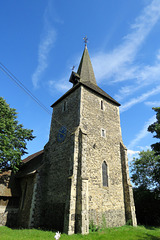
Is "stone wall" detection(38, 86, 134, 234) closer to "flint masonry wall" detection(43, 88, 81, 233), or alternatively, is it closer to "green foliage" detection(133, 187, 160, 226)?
"flint masonry wall" detection(43, 88, 81, 233)

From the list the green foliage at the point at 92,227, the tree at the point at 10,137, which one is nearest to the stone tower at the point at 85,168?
the green foliage at the point at 92,227

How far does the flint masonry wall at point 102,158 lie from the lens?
11.7 m

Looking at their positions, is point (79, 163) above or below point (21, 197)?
above

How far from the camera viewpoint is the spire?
Result: 63.6ft

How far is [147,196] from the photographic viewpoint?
17.5m

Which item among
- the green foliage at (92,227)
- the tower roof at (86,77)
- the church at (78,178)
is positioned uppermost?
the tower roof at (86,77)

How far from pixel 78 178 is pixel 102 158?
3.54m

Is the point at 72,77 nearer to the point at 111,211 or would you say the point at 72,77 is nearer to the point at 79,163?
the point at 79,163

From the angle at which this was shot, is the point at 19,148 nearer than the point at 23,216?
No

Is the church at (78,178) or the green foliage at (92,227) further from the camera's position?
the church at (78,178)

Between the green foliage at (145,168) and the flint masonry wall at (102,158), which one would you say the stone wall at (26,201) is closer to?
the flint masonry wall at (102,158)

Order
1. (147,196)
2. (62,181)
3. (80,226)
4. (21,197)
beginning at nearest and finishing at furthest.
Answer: (80,226)
(62,181)
(21,197)
(147,196)

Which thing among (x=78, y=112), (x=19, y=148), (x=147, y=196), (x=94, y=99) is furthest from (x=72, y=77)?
(x=147, y=196)

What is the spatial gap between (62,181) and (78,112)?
20.8 feet
